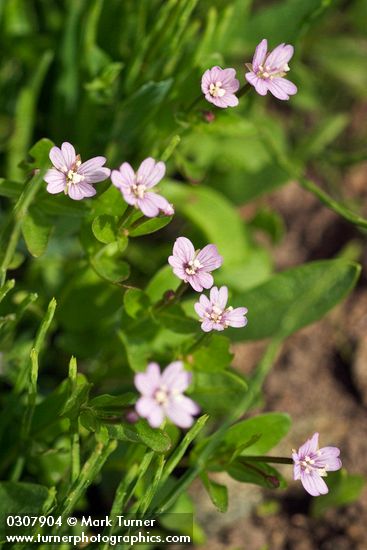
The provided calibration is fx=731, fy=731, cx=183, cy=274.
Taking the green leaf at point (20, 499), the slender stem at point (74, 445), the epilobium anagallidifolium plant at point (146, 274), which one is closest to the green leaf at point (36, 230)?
the epilobium anagallidifolium plant at point (146, 274)

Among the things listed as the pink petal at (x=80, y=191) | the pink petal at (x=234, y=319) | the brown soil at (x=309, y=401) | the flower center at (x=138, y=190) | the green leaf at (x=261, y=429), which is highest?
the flower center at (x=138, y=190)

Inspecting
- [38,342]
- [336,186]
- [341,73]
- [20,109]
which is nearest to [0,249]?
[38,342]

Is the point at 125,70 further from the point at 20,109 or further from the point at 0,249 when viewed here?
the point at 0,249

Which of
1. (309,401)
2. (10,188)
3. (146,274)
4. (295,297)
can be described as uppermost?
(10,188)

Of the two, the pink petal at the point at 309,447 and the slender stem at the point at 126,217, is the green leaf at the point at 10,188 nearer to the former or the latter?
the slender stem at the point at 126,217

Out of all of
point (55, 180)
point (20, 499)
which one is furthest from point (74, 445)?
point (55, 180)

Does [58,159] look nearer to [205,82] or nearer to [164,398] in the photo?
[205,82]

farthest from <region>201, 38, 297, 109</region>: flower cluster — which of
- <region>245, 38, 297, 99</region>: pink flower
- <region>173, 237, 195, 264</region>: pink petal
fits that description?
<region>173, 237, 195, 264</region>: pink petal

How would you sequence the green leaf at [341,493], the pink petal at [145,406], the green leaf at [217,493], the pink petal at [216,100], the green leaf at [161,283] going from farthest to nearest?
1. the green leaf at [341,493]
2. the green leaf at [161,283]
3. the green leaf at [217,493]
4. the pink petal at [216,100]
5. the pink petal at [145,406]

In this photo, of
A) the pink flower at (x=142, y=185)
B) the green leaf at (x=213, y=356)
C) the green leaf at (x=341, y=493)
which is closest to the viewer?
the pink flower at (x=142, y=185)
